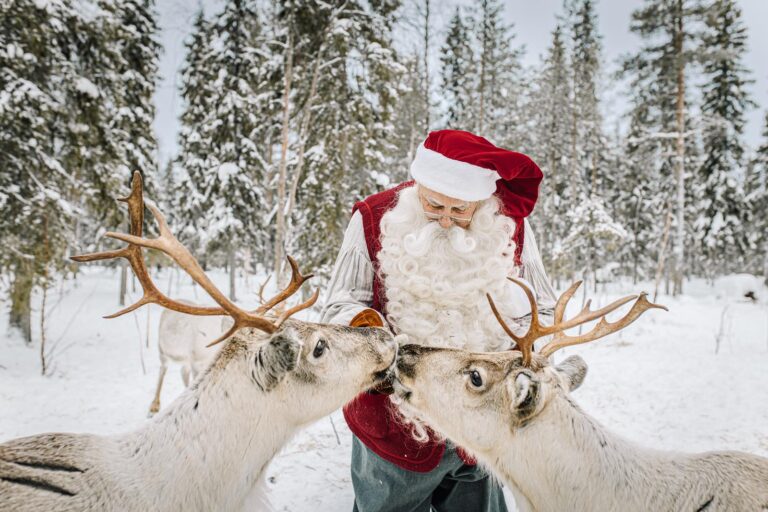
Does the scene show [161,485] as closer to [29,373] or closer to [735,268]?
[29,373]

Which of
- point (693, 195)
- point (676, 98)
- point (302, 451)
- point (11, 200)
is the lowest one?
point (302, 451)

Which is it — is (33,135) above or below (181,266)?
above

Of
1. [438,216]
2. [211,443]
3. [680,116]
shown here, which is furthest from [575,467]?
[680,116]

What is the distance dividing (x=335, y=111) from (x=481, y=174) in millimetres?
7798

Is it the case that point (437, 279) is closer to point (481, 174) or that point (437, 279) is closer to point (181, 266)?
point (481, 174)

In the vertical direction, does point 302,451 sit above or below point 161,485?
below

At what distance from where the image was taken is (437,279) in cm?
240

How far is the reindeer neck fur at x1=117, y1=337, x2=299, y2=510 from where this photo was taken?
1681 mm

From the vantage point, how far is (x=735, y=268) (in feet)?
111

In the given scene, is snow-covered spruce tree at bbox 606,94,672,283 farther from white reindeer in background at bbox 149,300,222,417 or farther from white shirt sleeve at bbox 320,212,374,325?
white shirt sleeve at bbox 320,212,374,325

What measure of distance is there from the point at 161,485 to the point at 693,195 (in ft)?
88.0

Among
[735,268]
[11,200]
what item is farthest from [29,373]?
[735,268]

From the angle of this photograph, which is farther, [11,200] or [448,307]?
[11,200]

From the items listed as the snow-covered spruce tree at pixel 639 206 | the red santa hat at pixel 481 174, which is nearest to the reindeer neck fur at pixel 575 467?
the red santa hat at pixel 481 174
